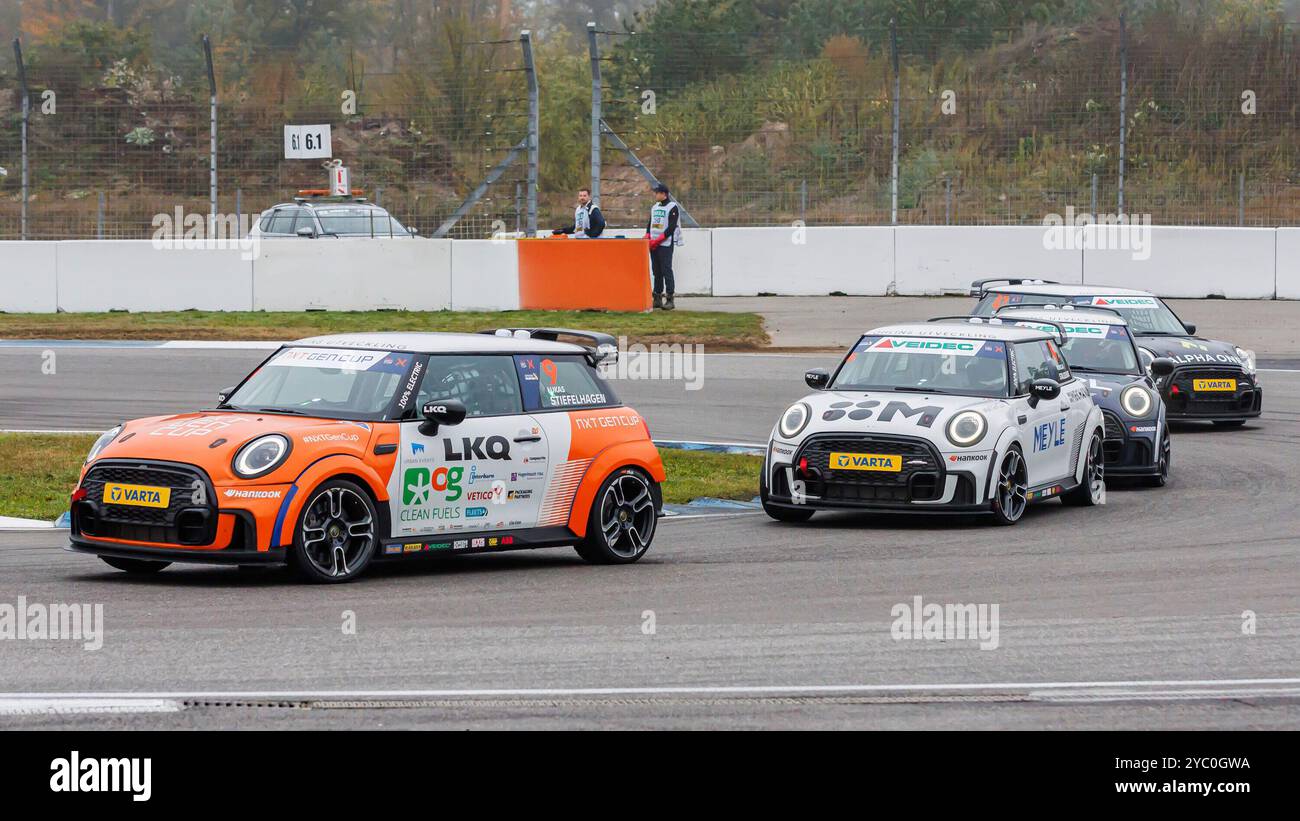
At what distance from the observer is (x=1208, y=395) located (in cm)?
1914

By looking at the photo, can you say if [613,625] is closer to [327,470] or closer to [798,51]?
[327,470]

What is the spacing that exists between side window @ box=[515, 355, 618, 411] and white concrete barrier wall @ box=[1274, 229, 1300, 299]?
69.8ft

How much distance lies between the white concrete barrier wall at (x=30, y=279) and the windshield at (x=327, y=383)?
17.2 metres

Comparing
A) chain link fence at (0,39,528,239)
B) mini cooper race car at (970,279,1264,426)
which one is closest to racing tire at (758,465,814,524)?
mini cooper race car at (970,279,1264,426)

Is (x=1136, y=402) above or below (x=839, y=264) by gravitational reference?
below

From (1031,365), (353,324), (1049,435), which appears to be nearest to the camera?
(1049,435)

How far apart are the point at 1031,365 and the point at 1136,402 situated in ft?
6.36

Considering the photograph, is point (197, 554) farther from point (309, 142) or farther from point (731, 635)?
point (309, 142)

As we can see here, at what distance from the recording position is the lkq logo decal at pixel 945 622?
864 cm

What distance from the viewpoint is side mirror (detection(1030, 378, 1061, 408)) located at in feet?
45.4

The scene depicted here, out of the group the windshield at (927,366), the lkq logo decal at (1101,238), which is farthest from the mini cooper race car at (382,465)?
the lkq logo decal at (1101,238)

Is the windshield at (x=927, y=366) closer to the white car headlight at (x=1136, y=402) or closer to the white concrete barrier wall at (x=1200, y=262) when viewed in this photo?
the white car headlight at (x=1136, y=402)

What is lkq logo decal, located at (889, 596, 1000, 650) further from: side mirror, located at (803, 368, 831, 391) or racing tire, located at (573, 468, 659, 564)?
side mirror, located at (803, 368, 831, 391)
